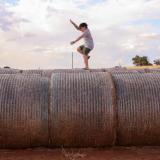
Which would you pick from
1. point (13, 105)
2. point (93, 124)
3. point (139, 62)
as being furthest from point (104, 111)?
point (139, 62)

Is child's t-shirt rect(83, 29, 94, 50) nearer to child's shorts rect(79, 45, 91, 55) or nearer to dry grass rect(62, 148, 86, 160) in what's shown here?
child's shorts rect(79, 45, 91, 55)

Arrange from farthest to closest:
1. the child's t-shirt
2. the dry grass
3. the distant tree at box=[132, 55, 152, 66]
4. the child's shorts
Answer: the distant tree at box=[132, 55, 152, 66], the child's t-shirt, the child's shorts, the dry grass

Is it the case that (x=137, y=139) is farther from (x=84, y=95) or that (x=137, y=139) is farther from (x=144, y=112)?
(x=84, y=95)

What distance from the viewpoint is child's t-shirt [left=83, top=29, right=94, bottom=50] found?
48.5 feet

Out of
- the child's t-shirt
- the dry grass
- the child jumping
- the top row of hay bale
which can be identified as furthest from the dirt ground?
the child's t-shirt

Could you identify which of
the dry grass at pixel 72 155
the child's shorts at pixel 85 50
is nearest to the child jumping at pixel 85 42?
the child's shorts at pixel 85 50

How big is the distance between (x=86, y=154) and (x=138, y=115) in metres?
1.04

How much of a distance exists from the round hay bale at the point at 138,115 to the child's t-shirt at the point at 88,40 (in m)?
6.46

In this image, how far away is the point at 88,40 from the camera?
14836 mm

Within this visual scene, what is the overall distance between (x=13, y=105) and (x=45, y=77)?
2.92 feet

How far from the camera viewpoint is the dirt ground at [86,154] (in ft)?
25.5

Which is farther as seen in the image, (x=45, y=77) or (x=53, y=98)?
(x=45, y=77)

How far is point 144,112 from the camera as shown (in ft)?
26.8

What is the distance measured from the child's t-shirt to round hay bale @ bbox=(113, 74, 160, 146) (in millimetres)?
6457
